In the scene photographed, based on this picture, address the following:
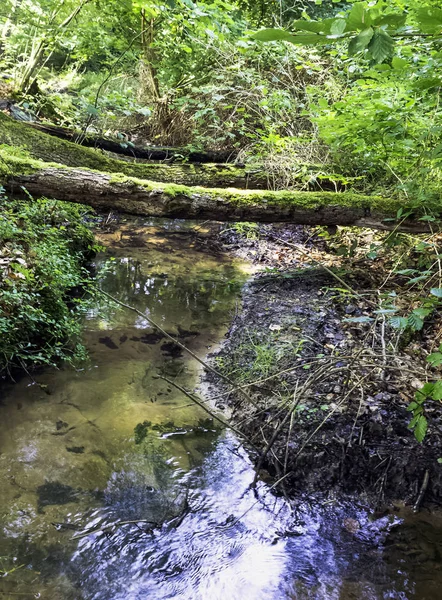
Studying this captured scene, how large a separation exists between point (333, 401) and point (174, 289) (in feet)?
9.03

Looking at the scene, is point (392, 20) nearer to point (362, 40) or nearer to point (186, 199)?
point (362, 40)

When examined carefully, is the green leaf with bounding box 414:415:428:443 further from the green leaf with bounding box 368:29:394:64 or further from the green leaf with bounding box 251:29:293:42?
the green leaf with bounding box 251:29:293:42

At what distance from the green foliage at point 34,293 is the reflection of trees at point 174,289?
0.91 meters

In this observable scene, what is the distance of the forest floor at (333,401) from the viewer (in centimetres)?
247

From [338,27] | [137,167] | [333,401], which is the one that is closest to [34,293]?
[333,401]

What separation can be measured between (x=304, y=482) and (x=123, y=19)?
779cm

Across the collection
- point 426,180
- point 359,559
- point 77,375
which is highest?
point 426,180

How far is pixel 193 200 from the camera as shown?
14.0 feet

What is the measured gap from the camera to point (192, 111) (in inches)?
322

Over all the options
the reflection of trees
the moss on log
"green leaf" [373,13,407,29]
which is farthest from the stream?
the moss on log

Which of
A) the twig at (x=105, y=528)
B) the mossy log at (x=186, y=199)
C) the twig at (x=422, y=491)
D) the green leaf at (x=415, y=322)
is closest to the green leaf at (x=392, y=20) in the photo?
the green leaf at (x=415, y=322)

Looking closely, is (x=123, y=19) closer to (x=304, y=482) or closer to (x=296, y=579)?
(x=304, y=482)

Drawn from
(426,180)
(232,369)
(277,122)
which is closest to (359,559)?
(232,369)

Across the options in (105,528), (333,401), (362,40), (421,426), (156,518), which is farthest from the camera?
(333,401)
